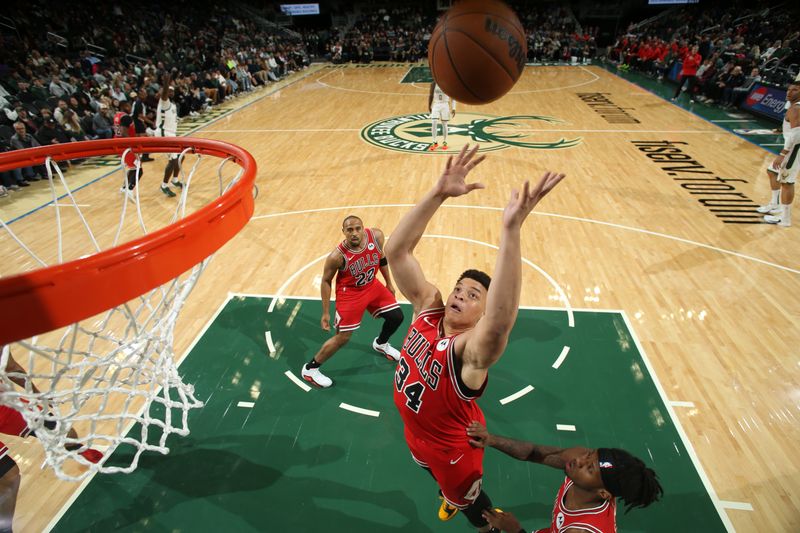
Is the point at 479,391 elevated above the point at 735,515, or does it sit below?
above

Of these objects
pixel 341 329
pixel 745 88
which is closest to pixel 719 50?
pixel 745 88

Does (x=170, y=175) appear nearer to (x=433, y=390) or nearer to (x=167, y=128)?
(x=167, y=128)

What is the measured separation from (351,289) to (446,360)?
6.52 ft

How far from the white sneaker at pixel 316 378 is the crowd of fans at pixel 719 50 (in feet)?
45.7

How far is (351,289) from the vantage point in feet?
13.0

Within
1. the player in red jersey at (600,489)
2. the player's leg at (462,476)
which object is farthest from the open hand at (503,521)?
the player in red jersey at (600,489)

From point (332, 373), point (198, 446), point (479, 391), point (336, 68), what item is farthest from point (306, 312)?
point (336, 68)

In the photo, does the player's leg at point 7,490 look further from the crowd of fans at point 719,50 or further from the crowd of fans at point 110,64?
the crowd of fans at point 719,50

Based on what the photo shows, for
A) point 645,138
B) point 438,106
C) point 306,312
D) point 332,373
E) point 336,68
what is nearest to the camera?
point 332,373

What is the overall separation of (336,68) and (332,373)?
21324 millimetres

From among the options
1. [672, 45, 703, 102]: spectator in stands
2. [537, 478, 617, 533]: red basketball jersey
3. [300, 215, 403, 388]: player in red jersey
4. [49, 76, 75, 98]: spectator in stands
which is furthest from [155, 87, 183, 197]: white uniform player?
[672, 45, 703, 102]: spectator in stands

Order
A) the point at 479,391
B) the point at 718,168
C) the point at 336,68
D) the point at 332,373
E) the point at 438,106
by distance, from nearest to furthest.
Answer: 1. the point at 479,391
2. the point at 332,373
3. the point at 718,168
4. the point at 438,106
5. the point at 336,68

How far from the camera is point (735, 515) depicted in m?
2.89

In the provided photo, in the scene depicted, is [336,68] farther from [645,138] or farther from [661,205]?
[661,205]
